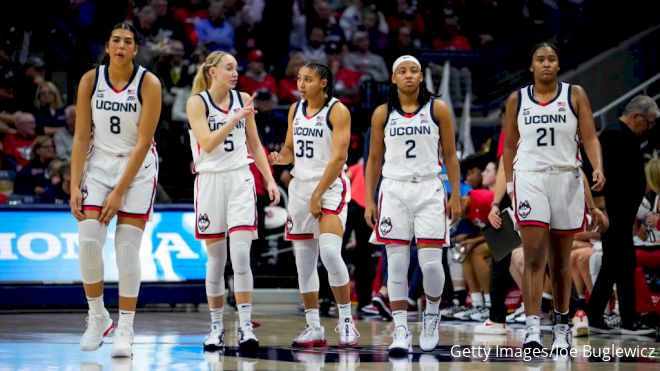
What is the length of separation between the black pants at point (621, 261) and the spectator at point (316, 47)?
29.5ft

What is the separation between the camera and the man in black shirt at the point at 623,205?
360 inches

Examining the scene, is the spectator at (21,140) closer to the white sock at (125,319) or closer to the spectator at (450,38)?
the spectator at (450,38)

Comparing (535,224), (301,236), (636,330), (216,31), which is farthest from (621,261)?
(216,31)

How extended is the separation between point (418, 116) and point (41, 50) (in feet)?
33.1

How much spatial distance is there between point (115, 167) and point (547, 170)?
2764mm

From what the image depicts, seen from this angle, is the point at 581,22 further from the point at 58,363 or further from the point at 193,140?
the point at 58,363

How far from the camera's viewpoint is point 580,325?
29.6 feet

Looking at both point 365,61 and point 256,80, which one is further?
point 365,61

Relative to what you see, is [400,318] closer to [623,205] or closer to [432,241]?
[432,241]

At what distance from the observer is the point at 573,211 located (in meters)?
7.31

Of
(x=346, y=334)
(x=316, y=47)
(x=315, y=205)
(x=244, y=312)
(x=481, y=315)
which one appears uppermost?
(x=316, y=47)

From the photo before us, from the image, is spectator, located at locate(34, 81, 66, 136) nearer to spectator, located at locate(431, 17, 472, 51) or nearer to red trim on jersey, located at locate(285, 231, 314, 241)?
spectator, located at locate(431, 17, 472, 51)

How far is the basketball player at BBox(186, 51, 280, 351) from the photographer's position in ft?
24.2

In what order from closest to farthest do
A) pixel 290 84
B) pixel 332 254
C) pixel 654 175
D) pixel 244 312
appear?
pixel 244 312, pixel 332 254, pixel 654 175, pixel 290 84
